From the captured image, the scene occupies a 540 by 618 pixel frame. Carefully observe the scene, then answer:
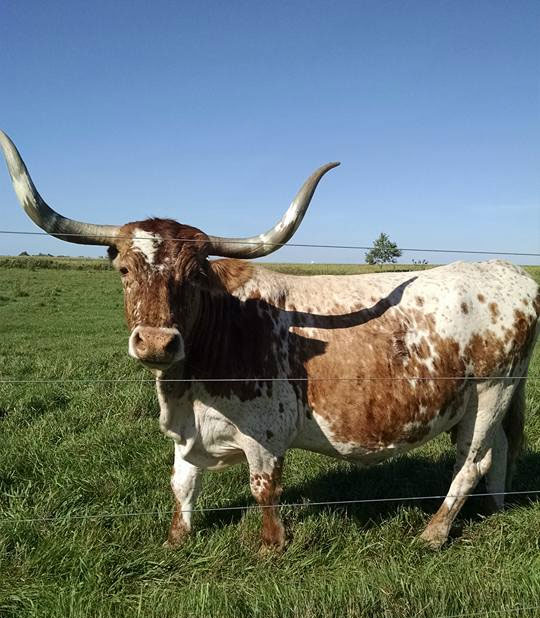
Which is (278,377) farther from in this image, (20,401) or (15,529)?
(20,401)

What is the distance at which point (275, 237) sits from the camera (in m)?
3.46

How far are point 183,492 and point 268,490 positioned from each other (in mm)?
710

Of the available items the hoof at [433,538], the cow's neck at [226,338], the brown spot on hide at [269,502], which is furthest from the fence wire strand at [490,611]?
the cow's neck at [226,338]

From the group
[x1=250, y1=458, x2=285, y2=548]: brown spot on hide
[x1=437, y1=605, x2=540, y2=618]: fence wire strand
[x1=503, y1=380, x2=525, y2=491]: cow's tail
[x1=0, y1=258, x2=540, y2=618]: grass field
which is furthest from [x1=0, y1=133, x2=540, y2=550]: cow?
[x1=437, y1=605, x2=540, y2=618]: fence wire strand

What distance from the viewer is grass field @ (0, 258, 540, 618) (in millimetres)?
2979

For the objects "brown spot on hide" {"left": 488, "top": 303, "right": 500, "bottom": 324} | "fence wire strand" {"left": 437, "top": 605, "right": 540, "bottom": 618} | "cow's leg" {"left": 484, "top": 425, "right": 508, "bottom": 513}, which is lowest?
"fence wire strand" {"left": 437, "top": 605, "right": 540, "bottom": 618}

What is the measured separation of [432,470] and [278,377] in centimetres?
237

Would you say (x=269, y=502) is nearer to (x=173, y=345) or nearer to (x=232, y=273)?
(x=173, y=345)

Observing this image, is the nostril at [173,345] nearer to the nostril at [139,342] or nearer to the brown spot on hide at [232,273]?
the nostril at [139,342]

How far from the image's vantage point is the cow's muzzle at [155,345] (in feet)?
9.34

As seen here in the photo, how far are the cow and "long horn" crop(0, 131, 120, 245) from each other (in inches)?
0.4

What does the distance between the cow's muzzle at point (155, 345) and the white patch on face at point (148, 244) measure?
45cm

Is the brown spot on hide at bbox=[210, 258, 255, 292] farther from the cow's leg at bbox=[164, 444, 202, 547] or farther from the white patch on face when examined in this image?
the cow's leg at bbox=[164, 444, 202, 547]

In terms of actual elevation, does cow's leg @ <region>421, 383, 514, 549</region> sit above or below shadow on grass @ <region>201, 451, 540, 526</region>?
above
